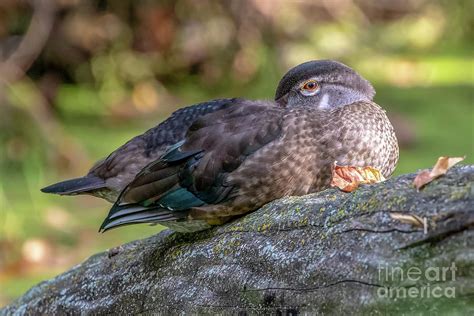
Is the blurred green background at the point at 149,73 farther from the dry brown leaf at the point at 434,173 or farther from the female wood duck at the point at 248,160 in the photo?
the dry brown leaf at the point at 434,173

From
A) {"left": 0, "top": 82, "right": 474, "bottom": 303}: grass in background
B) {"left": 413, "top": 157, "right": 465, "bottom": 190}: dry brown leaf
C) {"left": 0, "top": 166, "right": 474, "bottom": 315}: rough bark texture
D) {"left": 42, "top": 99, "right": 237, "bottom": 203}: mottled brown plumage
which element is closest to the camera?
{"left": 0, "top": 166, "right": 474, "bottom": 315}: rough bark texture

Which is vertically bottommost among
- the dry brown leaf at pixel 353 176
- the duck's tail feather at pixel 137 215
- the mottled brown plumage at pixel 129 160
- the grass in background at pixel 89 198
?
the duck's tail feather at pixel 137 215

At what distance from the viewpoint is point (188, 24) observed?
7094mm

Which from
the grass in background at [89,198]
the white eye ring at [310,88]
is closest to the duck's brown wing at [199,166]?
the white eye ring at [310,88]

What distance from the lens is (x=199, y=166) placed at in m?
2.41

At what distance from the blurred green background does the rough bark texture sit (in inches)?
134

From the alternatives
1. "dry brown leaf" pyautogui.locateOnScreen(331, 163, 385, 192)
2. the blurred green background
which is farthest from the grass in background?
"dry brown leaf" pyautogui.locateOnScreen(331, 163, 385, 192)

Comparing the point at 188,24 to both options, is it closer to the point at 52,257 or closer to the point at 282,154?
the point at 52,257

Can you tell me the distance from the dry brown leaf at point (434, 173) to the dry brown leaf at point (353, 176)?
0.27m

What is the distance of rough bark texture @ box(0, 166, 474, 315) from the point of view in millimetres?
1754

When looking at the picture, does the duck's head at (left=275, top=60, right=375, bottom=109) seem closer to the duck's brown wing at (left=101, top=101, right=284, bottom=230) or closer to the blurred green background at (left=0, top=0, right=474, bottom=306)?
the duck's brown wing at (left=101, top=101, right=284, bottom=230)

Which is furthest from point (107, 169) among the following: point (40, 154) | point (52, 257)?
point (40, 154)

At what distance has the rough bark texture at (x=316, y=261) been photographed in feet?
5.75

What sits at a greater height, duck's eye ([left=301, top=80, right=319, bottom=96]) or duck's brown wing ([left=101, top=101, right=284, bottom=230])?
duck's eye ([left=301, top=80, right=319, bottom=96])
